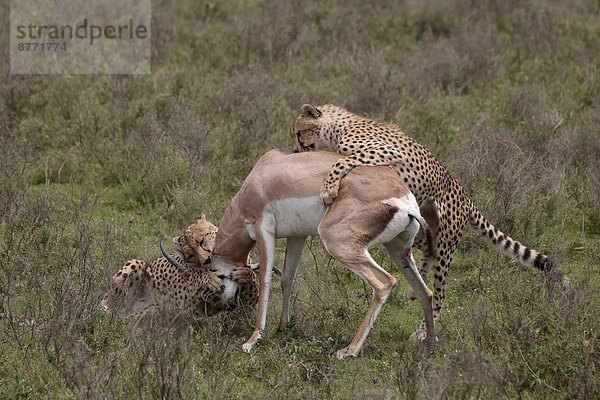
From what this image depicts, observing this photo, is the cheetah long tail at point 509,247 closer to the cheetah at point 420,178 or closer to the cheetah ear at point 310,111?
the cheetah at point 420,178

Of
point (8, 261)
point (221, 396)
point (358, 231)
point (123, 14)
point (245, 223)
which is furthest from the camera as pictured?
point (123, 14)

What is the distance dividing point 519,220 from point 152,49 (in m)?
6.44

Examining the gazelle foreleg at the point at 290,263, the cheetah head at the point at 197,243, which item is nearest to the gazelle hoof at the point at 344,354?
the gazelle foreleg at the point at 290,263

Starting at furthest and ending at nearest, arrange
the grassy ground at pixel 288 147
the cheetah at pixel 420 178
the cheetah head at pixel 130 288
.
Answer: the cheetah head at pixel 130 288 → the cheetah at pixel 420 178 → the grassy ground at pixel 288 147

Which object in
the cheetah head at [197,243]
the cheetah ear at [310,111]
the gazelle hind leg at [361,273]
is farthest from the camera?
the cheetah ear at [310,111]

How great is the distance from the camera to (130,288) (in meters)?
5.76

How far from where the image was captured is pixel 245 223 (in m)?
5.41

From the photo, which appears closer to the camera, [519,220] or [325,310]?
[325,310]

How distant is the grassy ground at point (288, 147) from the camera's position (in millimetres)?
4383

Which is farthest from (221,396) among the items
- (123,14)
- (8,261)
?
(123,14)

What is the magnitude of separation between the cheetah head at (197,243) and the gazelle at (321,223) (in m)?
0.14

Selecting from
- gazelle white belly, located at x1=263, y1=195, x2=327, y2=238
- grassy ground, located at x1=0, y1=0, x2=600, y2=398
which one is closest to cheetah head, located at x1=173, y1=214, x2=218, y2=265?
grassy ground, located at x1=0, y1=0, x2=600, y2=398

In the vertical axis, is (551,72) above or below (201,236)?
above

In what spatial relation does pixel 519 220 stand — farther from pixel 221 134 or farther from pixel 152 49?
pixel 152 49
